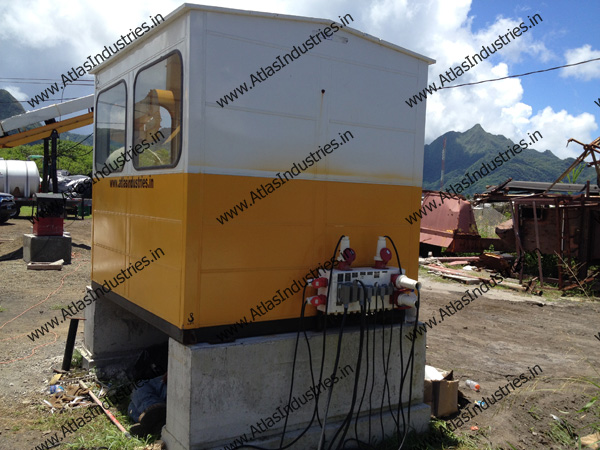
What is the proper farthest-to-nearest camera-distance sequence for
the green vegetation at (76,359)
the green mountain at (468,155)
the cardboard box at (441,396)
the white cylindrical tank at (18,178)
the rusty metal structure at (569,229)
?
the green mountain at (468,155), the white cylindrical tank at (18,178), the rusty metal structure at (569,229), the green vegetation at (76,359), the cardboard box at (441,396)

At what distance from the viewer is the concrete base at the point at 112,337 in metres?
5.84

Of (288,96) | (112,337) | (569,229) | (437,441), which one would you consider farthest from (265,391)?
(569,229)

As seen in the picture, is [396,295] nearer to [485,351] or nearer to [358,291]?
[358,291]

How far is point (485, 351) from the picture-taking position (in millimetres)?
7496

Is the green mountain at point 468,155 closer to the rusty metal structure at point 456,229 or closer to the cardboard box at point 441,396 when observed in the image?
the rusty metal structure at point 456,229

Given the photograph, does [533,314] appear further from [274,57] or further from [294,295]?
[274,57]

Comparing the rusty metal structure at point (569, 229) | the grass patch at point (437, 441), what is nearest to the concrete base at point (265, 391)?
the grass patch at point (437, 441)

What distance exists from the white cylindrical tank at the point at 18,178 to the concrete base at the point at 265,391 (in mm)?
27708

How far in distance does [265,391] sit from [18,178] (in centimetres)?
2810

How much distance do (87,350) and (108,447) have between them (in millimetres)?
2089

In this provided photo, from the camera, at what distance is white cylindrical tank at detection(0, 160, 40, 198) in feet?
89.2

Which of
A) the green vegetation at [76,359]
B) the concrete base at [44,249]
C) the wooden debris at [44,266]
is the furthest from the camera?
the concrete base at [44,249]

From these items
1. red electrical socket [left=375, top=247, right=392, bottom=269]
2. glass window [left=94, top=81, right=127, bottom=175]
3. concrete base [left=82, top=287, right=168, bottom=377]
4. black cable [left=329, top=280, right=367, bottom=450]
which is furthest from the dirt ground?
glass window [left=94, top=81, right=127, bottom=175]

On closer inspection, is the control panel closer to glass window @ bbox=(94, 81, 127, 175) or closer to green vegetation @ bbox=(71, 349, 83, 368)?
glass window @ bbox=(94, 81, 127, 175)
